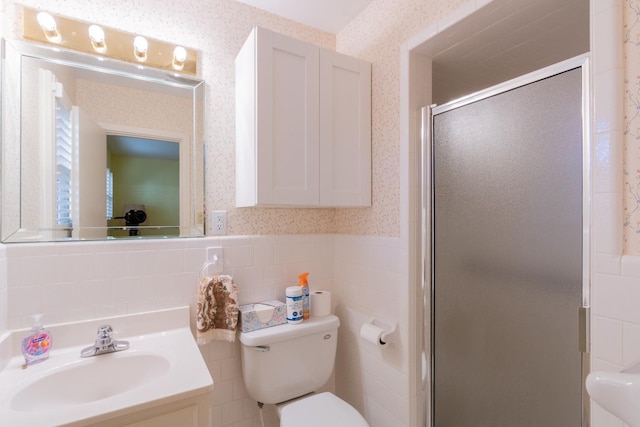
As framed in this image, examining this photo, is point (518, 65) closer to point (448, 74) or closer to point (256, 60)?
point (448, 74)

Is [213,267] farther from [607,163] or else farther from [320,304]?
[607,163]

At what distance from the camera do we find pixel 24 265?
1116mm

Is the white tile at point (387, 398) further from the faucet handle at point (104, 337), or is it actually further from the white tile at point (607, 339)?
the faucet handle at point (104, 337)

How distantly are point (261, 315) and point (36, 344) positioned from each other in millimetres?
807

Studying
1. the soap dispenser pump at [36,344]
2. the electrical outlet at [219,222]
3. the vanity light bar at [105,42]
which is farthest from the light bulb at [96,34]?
the soap dispenser pump at [36,344]

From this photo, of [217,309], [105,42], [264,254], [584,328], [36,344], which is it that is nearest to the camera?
[584,328]

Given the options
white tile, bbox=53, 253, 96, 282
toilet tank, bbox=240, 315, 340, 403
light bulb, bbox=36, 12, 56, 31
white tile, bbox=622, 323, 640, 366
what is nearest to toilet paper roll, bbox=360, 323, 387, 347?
toilet tank, bbox=240, 315, 340, 403

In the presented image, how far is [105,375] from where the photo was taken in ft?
3.56

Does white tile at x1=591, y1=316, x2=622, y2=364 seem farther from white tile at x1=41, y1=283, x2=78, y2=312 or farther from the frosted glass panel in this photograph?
white tile at x1=41, y1=283, x2=78, y2=312

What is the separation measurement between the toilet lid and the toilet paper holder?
0.30 meters

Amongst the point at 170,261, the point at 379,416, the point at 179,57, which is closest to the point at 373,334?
the point at 379,416

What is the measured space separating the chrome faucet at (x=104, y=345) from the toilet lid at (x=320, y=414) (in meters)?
0.73

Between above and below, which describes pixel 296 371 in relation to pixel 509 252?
below

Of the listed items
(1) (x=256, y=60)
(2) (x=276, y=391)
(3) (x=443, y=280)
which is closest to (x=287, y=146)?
(1) (x=256, y=60)
